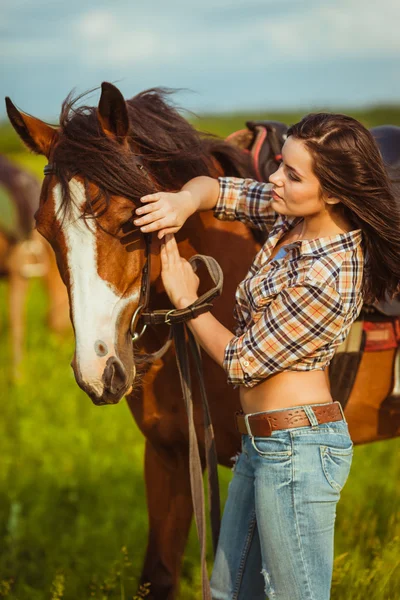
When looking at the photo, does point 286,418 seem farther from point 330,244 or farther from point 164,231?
point 164,231

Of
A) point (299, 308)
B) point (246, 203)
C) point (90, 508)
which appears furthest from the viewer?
point (90, 508)

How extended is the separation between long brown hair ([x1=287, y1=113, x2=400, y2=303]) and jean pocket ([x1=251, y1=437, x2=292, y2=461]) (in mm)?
618

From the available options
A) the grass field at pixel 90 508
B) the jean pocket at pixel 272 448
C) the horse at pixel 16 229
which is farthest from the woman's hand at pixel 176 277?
→ the horse at pixel 16 229

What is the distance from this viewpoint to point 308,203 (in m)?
2.04

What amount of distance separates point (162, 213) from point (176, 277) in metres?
0.21

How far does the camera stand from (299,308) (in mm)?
1958

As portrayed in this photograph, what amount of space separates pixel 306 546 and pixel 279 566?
10cm

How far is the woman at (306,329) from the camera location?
1978mm

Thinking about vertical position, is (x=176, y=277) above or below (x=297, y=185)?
below

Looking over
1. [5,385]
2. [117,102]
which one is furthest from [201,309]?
[5,385]

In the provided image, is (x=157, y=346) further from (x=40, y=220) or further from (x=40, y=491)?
(x=40, y=491)

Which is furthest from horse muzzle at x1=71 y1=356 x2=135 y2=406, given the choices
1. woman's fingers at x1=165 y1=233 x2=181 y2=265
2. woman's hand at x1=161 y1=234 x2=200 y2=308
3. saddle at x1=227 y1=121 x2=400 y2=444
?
saddle at x1=227 y1=121 x2=400 y2=444

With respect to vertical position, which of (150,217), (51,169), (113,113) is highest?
A: (113,113)

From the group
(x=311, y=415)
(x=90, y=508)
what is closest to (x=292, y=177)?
(x=311, y=415)
